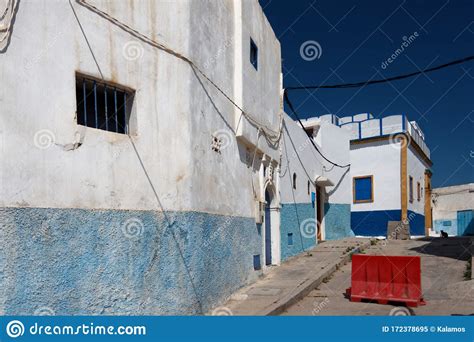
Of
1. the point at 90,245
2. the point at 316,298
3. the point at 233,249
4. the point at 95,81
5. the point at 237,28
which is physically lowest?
the point at 316,298

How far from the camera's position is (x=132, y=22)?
6027 millimetres

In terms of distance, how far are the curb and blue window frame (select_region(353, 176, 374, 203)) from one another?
11.2 m

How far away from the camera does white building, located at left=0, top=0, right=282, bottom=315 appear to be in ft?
15.4

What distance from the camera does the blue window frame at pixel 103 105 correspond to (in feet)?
18.7

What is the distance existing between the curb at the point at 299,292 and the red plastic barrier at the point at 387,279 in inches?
39.1

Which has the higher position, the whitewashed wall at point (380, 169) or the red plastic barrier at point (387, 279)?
the whitewashed wall at point (380, 169)

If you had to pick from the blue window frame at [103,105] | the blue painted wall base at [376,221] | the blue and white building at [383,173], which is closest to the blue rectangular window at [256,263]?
the blue window frame at [103,105]

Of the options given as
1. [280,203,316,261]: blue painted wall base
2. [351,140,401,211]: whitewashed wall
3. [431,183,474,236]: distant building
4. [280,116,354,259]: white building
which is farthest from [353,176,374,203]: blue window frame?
[280,203,316,261]: blue painted wall base

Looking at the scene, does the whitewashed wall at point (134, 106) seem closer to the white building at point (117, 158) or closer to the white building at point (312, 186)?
the white building at point (117, 158)

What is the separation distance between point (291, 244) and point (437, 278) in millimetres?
4193

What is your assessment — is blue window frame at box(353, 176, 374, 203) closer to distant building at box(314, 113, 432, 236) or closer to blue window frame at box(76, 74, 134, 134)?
distant building at box(314, 113, 432, 236)

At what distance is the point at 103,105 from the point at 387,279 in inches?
222

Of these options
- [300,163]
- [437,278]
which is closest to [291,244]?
Answer: [300,163]

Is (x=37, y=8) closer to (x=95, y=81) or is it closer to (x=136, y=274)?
(x=95, y=81)
